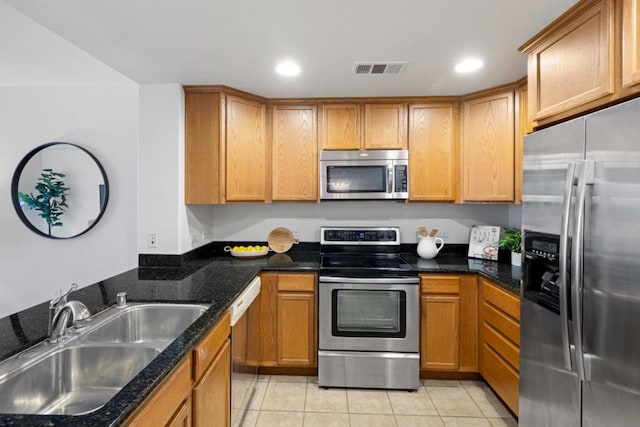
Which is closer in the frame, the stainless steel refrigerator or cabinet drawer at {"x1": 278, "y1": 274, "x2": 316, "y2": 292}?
the stainless steel refrigerator

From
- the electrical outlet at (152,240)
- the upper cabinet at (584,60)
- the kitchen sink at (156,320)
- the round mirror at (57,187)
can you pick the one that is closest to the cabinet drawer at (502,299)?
the upper cabinet at (584,60)

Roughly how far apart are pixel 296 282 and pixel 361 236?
0.84 meters

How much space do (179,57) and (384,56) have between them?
1325 mm

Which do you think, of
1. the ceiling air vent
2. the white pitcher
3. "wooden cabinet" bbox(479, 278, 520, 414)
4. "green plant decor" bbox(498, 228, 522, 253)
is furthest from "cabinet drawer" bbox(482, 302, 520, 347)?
the ceiling air vent

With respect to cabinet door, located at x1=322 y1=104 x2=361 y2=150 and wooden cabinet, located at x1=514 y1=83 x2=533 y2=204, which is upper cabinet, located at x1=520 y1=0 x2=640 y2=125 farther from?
cabinet door, located at x1=322 y1=104 x2=361 y2=150

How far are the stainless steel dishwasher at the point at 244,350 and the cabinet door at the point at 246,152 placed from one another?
79cm

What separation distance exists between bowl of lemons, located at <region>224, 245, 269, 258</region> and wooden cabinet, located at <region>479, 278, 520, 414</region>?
6.16 ft

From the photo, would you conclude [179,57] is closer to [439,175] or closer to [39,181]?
[39,181]

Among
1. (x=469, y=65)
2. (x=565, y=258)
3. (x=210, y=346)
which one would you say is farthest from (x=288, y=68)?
(x=565, y=258)

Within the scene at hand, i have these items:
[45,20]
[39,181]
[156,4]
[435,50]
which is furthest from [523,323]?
[39,181]

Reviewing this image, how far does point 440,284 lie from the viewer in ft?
8.41

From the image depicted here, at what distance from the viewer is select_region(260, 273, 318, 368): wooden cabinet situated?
2633 millimetres

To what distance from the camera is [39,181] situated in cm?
302

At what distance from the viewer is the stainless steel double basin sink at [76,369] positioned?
1.10m
